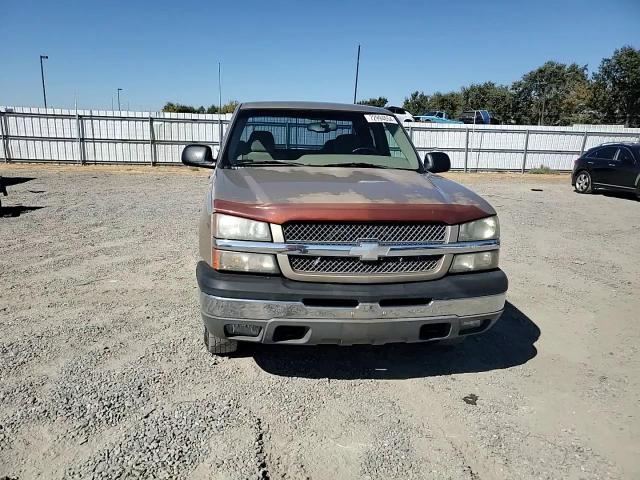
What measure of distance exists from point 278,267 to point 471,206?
126cm

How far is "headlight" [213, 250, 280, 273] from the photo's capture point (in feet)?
8.76

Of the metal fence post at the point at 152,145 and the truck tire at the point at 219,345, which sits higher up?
the metal fence post at the point at 152,145

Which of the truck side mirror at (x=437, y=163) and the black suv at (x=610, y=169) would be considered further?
the black suv at (x=610, y=169)

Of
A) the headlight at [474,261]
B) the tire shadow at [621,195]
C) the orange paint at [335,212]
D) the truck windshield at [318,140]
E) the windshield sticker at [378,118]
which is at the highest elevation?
the windshield sticker at [378,118]

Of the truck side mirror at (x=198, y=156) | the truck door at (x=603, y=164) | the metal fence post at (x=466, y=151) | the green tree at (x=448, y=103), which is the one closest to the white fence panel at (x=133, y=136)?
the metal fence post at (x=466, y=151)

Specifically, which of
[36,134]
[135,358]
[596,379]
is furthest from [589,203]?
[36,134]

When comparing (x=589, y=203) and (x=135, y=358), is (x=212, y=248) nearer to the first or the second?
(x=135, y=358)

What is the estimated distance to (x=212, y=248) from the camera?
2.72 m

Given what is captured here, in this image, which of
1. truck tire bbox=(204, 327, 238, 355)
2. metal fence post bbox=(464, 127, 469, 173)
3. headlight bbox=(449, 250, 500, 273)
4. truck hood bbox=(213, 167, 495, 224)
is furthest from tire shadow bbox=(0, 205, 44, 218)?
metal fence post bbox=(464, 127, 469, 173)

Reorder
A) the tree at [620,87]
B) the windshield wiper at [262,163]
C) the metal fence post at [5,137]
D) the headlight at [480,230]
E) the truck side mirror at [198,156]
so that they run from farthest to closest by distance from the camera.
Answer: the tree at [620,87] < the metal fence post at [5,137] < the truck side mirror at [198,156] < the windshield wiper at [262,163] < the headlight at [480,230]

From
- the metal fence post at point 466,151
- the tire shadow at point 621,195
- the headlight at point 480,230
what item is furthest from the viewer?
the metal fence post at point 466,151

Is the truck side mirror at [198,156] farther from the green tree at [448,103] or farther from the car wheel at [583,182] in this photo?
the green tree at [448,103]

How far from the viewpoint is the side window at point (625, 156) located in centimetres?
1294

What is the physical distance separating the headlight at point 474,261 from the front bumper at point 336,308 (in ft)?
0.28
